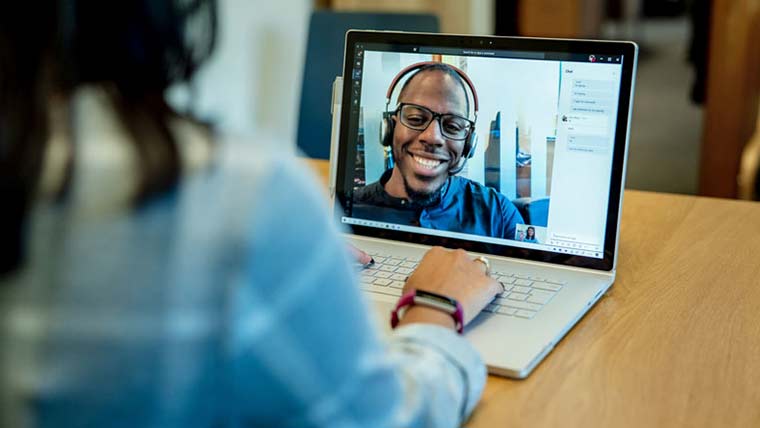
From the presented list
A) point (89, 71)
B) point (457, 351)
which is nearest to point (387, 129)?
point (457, 351)

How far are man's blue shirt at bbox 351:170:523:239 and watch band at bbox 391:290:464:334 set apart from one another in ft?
0.94

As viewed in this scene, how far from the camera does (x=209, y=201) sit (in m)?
0.55

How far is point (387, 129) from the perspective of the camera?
122 centimetres

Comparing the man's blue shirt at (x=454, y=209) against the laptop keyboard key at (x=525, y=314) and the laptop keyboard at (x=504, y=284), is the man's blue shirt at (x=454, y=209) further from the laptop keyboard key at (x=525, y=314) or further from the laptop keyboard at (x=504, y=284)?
the laptop keyboard key at (x=525, y=314)

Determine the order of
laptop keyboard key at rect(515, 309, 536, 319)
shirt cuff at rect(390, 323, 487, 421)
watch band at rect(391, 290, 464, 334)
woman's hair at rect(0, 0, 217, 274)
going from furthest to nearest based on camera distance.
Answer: laptop keyboard key at rect(515, 309, 536, 319) < watch band at rect(391, 290, 464, 334) < shirt cuff at rect(390, 323, 487, 421) < woman's hair at rect(0, 0, 217, 274)

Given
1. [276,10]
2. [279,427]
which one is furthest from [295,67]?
[279,427]

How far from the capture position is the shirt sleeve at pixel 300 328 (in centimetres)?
55

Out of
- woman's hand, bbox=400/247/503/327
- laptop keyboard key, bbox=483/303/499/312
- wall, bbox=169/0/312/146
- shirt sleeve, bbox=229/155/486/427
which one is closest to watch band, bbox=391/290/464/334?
woman's hand, bbox=400/247/503/327

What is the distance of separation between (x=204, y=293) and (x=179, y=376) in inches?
2.2

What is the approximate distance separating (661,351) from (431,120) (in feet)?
1.38

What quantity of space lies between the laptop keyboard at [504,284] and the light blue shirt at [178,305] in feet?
1.61

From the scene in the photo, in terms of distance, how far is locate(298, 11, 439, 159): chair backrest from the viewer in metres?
1.91

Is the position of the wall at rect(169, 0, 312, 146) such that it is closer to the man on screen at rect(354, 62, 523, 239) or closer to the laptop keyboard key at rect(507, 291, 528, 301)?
the man on screen at rect(354, 62, 523, 239)

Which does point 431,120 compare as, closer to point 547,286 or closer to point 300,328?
point 547,286
